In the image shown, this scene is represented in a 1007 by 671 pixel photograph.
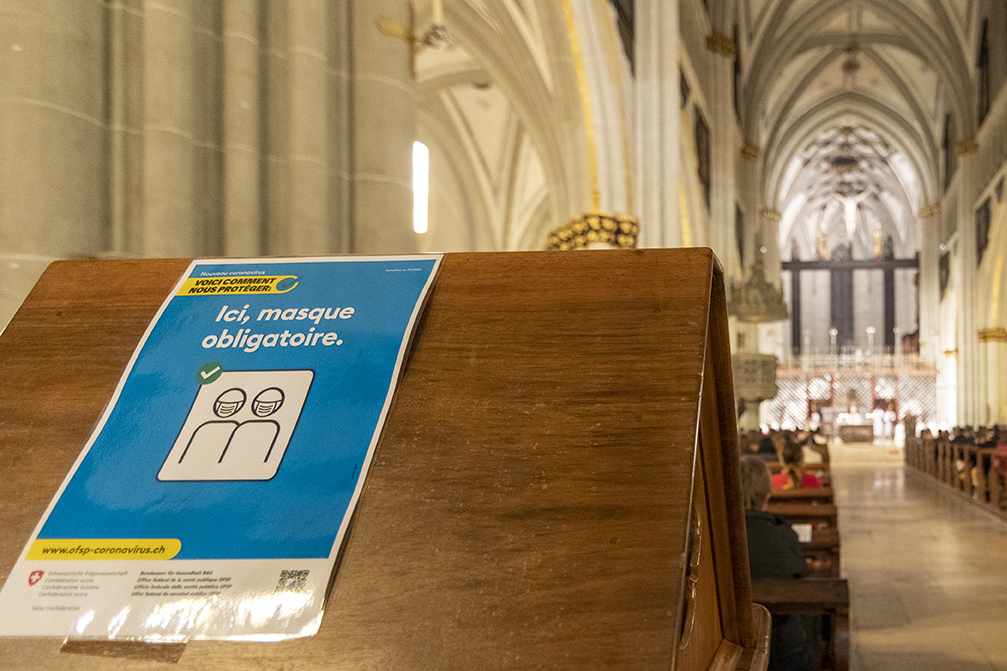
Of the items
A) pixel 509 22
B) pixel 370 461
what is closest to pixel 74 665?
pixel 370 461

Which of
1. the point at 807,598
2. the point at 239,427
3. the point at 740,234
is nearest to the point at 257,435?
the point at 239,427

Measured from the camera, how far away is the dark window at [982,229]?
21188 mm

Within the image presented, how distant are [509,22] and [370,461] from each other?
9965 millimetres

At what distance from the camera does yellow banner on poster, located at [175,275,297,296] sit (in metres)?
1.12

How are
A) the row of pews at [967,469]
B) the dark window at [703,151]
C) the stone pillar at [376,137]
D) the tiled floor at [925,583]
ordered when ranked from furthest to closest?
the dark window at [703,151], the row of pews at [967,469], the tiled floor at [925,583], the stone pillar at [376,137]

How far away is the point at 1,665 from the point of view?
810 mm

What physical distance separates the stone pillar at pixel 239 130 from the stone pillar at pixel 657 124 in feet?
20.7

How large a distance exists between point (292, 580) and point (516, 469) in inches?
9.5

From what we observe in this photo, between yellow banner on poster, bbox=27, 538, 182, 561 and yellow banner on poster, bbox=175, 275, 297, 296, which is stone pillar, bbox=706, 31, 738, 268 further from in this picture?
yellow banner on poster, bbox=27, 538, 182, 561

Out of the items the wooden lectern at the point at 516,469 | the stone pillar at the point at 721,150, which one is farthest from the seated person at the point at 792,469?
the stone pillar at the point at 721,150

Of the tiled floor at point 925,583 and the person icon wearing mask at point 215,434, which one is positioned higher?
the person icon wearing mask at point 215,434

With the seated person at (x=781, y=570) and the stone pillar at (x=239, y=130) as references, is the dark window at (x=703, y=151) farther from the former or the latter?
the seated person at (x=781, y=570)

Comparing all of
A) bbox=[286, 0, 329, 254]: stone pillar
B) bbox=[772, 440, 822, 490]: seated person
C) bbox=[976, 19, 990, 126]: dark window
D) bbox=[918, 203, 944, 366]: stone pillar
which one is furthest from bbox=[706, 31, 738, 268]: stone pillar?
bbox=[918, 203, 944, 366]: stone pillar

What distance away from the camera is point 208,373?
1026mm
